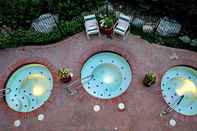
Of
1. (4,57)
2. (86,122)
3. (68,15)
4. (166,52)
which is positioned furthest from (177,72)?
(4,57)

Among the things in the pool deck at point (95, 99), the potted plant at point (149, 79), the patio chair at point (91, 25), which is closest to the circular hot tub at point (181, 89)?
the pool deck at point (95, 99)

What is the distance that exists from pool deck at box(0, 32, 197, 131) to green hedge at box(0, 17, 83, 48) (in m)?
0.33

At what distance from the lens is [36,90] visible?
18.2 meters

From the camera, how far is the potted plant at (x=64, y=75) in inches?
684

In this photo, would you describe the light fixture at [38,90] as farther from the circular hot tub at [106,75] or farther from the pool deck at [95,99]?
the circular hot tub at [106,75]

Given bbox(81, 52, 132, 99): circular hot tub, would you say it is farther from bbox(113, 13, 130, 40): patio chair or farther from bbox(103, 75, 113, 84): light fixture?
bbox(113, 13, 130, 40): patio chair

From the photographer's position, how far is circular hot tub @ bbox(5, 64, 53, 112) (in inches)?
702

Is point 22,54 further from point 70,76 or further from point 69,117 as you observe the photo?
point 69,117

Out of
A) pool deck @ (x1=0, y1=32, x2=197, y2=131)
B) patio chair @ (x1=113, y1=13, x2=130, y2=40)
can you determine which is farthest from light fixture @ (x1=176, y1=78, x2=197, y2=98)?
patio chair @ (x1=113, y1=13, x2=130, y2=40)

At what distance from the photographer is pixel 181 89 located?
1788 cm

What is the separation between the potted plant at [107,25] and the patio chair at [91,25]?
0.33 metres

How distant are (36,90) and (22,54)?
2.40 metres

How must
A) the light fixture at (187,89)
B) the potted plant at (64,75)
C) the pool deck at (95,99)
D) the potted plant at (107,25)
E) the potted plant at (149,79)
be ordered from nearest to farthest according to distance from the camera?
the pool deck at (95,99) → the potted plant at (149,79) → the potted plant at (64,75) → the light fixture at (187,89) → the potted plant at (107,25)

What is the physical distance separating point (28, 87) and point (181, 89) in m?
8.69
